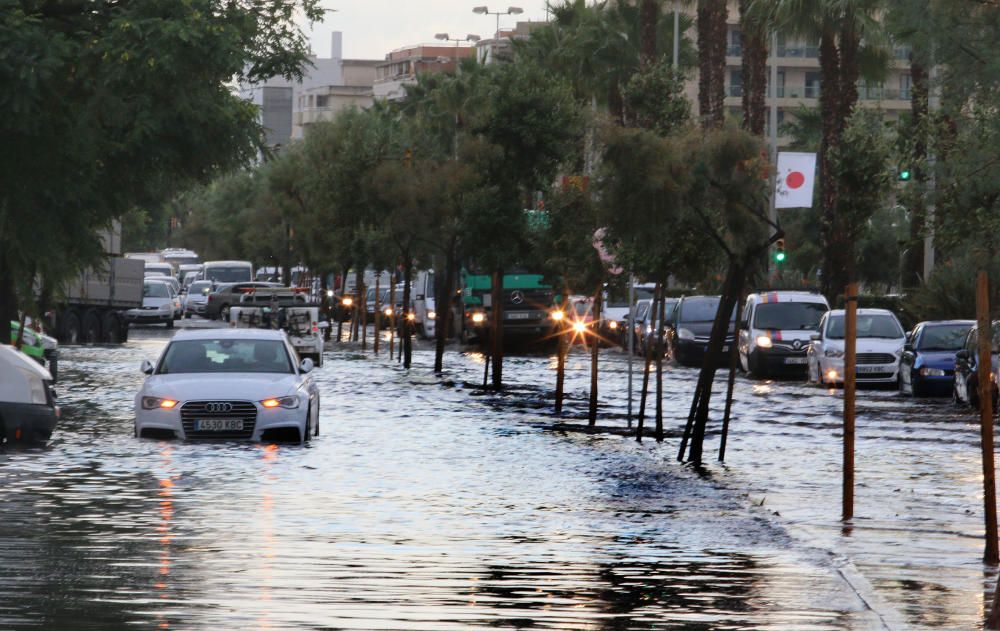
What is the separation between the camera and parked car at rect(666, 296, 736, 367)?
47.7 m

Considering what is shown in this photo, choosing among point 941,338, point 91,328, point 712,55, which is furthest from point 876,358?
point 91,328

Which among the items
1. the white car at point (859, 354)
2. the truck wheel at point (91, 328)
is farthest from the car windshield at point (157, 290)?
the white car at point (859, 354)

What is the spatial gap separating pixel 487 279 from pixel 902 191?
146 ft

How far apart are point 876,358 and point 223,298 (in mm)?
49748

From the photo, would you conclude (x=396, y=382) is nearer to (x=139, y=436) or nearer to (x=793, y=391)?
(x=793, y=391)

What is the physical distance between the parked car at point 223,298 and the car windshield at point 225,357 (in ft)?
193

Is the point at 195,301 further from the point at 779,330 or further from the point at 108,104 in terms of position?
the point at 108,104

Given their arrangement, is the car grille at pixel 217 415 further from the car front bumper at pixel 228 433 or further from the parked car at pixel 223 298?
the parked car at pixel 223 298

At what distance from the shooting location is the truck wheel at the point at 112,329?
204 feet

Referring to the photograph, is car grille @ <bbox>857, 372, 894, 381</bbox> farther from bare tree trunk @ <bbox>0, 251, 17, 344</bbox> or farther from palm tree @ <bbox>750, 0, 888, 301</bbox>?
bare tree trunk @ <bbox>0, 251, 17, 344</bbox>

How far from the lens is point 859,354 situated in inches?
1538

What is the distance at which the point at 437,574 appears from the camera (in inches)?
482

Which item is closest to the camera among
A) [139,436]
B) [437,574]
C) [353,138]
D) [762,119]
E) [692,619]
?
[692,619]

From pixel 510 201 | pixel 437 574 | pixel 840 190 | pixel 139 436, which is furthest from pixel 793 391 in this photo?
pixel 437 574
